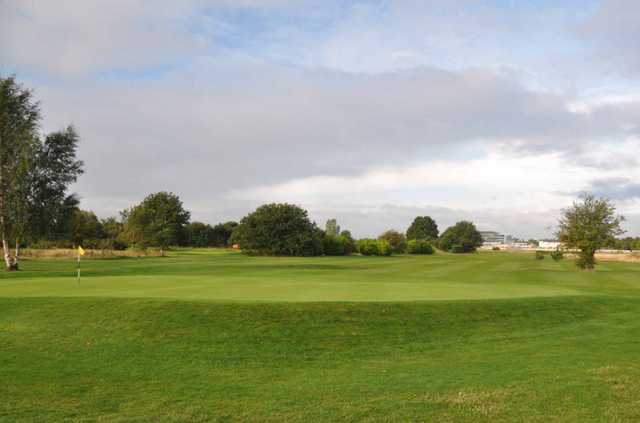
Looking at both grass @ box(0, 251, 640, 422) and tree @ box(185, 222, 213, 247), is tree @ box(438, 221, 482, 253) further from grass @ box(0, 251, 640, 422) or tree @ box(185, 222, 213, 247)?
grass @ box(0, 251, 640, 422)

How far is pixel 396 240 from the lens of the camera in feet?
363

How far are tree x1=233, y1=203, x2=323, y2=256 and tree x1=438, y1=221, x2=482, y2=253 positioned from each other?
60.9m

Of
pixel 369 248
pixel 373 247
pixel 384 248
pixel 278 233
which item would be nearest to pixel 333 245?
pixel 369 248

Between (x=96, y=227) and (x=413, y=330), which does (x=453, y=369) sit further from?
(x=96, y=227)

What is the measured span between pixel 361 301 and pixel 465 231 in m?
130

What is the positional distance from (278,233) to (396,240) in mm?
34074

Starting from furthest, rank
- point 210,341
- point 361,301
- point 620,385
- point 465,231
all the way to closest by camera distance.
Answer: point 465,231 < point 361,301 < point 210,341 < point 620,385

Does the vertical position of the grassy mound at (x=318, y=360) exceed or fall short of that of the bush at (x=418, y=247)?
it falls short

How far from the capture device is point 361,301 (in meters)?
15.8

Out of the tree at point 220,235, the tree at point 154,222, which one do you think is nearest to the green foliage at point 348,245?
the tree at point 154,222

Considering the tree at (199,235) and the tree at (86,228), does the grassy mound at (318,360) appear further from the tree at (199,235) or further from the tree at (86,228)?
the tree at (199,235)

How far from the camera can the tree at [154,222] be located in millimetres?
84938

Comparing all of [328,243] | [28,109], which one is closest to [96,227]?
[328,243]

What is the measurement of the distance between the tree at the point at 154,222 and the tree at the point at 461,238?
75.3 metres
